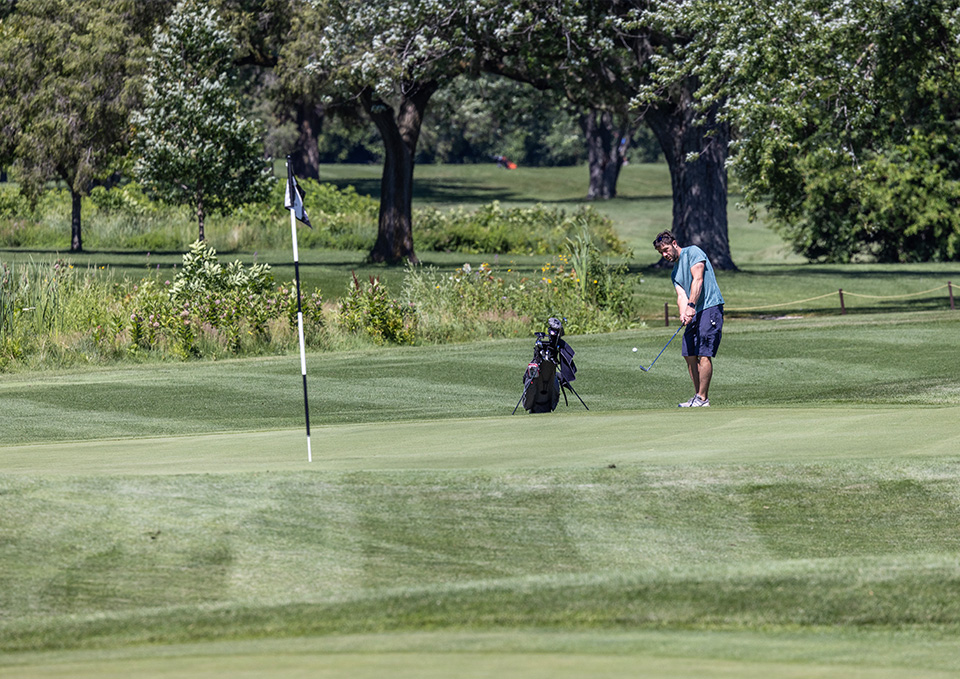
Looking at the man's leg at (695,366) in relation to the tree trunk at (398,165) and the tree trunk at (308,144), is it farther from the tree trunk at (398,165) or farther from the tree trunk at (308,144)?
the tree trunk at (308,144)

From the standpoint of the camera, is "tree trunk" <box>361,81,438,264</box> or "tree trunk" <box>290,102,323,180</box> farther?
"tree trunk" <box>290,102,323,180</box>

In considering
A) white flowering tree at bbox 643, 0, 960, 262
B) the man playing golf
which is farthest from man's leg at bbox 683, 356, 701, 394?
white flowering tree at bbox 643, 0, 960, 262

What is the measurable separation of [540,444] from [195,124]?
26.3m

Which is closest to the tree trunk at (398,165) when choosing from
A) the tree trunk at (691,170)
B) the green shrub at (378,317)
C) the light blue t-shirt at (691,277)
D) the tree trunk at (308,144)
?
the tree trunk at (691,170)

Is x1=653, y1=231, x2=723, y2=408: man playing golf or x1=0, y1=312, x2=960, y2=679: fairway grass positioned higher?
x1=653, y1=231, x2=723, y2=408: man playing golf

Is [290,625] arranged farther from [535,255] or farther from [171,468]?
[535,255]

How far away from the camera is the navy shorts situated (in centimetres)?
1499

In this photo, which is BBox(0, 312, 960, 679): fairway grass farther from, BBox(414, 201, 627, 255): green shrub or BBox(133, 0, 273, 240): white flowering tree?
BBox(414, 201, 627, 255): green shrub

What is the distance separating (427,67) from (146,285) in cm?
1209

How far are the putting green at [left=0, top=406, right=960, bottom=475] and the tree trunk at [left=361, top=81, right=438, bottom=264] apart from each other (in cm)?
2656

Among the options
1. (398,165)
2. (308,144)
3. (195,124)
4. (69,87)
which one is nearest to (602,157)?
(308,144)

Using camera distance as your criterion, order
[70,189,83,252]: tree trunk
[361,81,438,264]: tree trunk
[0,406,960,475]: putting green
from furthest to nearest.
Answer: [70,189,83,252]: tree trunk
[361,81,438,264]: tree trunk
[0,406,960,475]: putting green

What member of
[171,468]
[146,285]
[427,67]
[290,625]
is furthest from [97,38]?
[290,625]

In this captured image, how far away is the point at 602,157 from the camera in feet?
271
